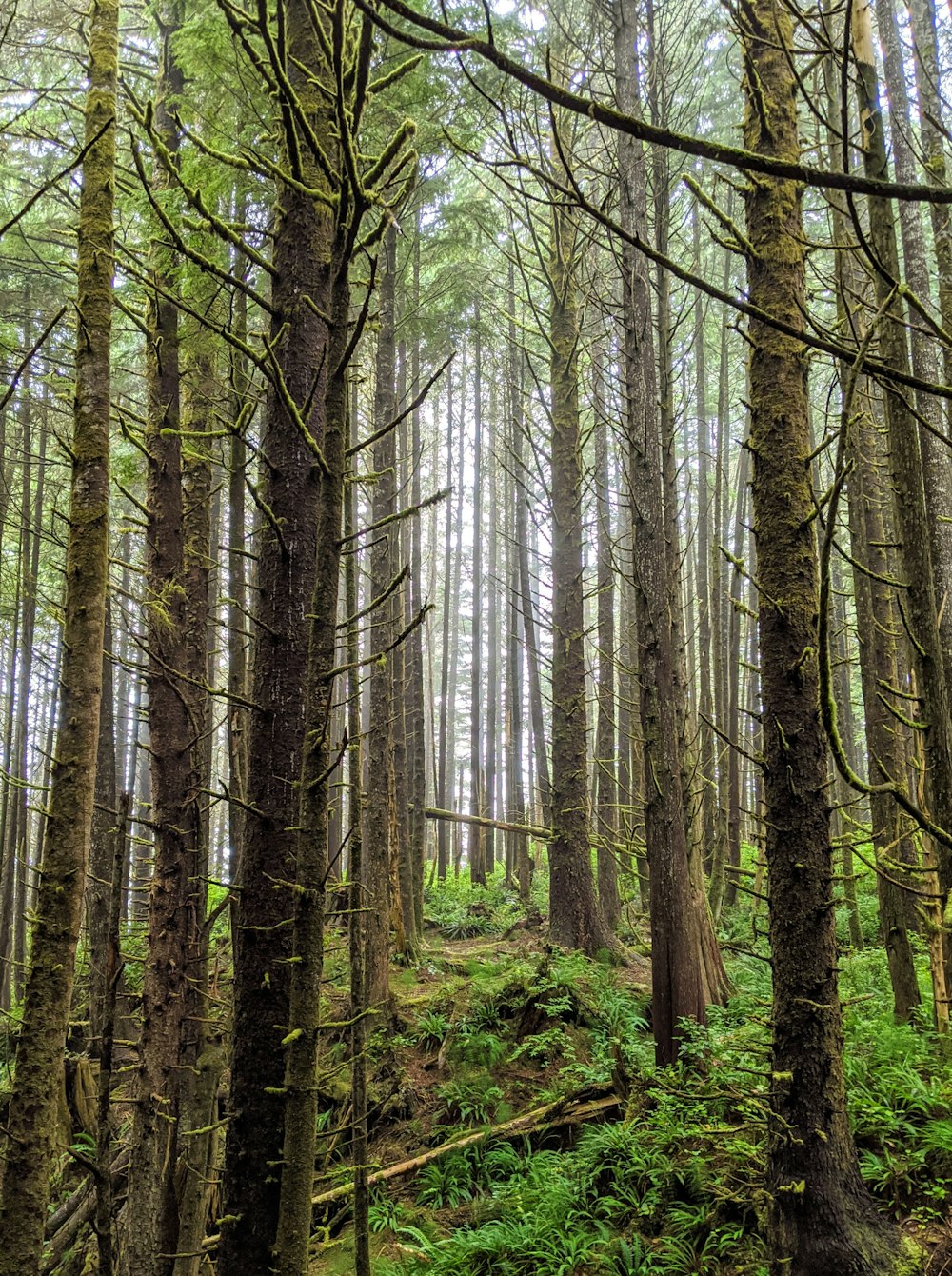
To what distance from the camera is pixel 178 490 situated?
6.26 m

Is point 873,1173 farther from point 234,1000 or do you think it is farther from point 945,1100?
point 234,1000

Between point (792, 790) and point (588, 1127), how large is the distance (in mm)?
3903

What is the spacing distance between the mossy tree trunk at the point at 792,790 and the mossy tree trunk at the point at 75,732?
283cm

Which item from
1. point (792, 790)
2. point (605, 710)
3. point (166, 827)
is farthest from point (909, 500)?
point (605, 710)

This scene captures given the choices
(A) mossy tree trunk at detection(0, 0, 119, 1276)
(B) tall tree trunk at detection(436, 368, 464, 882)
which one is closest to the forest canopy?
(A) mossy tree trunk at detection(0, 0, 119, 1276)

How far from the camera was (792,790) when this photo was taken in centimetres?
337

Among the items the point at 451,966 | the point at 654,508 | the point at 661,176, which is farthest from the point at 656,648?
the point at 451,966

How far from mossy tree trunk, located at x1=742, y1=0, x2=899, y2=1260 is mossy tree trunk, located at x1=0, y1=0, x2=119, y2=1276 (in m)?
2.83

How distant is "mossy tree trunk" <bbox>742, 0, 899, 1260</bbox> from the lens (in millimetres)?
3191

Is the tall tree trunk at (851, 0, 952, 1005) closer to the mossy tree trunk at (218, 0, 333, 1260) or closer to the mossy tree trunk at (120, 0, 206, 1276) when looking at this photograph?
the mossy tree trunk at (218, 0, 333, 1260)

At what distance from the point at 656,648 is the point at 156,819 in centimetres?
411

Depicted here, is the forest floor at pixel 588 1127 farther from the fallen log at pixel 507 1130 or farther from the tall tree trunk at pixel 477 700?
the tall tree trunk at pixel 477 700

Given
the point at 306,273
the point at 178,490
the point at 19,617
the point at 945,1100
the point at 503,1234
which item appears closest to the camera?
the point at 306,273

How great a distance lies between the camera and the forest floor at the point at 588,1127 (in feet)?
13.6
